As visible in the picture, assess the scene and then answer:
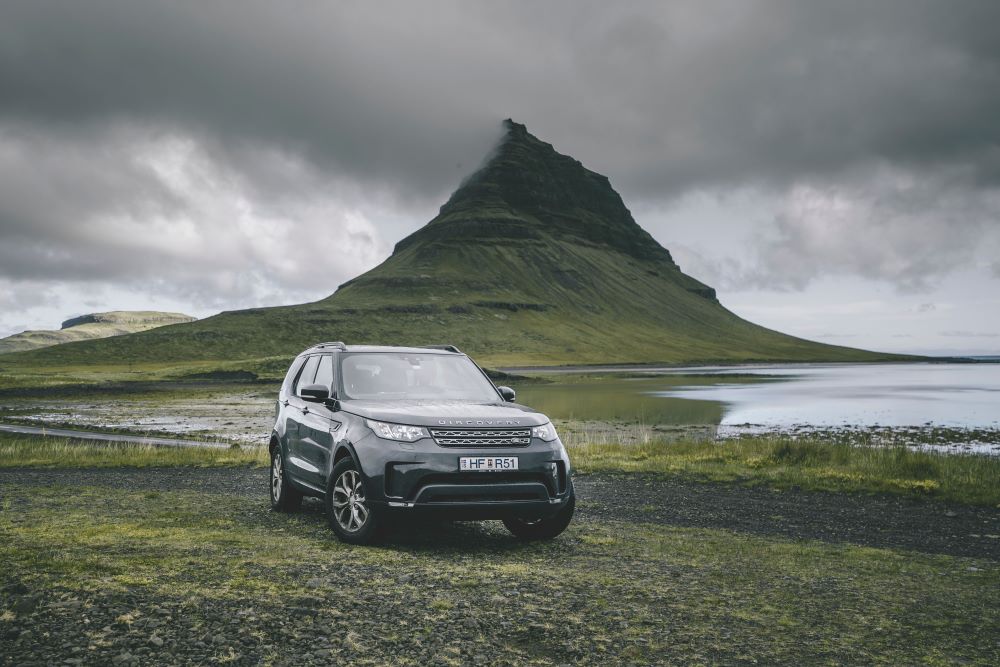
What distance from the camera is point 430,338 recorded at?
17600 centimetres

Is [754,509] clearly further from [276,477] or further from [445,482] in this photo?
[276,477]

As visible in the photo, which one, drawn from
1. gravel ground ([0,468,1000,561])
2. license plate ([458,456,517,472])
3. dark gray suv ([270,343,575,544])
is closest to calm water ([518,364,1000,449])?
gravel ground ([0,468,1000,561])

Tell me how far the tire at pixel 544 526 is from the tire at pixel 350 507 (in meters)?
1.85

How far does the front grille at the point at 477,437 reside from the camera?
312 inches

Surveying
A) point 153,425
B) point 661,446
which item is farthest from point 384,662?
point 153,425

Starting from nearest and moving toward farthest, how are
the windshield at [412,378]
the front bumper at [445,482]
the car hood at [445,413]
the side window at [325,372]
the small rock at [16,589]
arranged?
1. the small rock at [16,589]
2. the front bumper at [445,482]
3. the car hood at [445,413]
4. the windshield at [412,378]
5. the side window at [325,372]

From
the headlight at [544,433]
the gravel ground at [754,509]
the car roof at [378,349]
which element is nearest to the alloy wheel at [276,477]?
the gravel ground at [754,509]

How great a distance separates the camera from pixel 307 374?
10984 mm

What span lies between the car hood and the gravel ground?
3.14m

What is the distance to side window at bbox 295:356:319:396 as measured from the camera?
35.2 ft

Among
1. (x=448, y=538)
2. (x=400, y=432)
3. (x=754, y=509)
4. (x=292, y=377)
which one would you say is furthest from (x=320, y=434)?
(x=754, y=509)

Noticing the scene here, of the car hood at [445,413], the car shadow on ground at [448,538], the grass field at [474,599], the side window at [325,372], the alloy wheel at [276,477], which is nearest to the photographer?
the grass field at [474,599]

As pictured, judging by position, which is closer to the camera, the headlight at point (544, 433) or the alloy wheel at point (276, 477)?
the headlight at point (544, 433)

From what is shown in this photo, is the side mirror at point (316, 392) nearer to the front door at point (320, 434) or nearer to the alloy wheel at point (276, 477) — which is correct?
the front door at point (320, 434)
